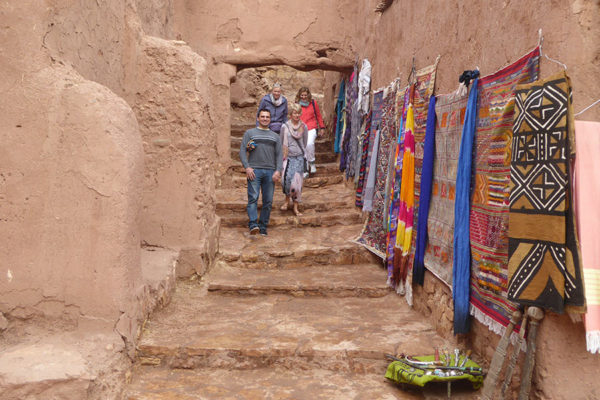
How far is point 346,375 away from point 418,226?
1.51 metres

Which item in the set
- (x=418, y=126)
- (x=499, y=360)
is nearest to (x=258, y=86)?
(x=418, y=126)

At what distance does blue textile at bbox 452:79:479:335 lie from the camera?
3.65 metres

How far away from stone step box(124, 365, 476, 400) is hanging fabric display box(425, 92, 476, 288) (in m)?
0.92

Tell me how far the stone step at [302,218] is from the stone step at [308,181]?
1661 millimetres

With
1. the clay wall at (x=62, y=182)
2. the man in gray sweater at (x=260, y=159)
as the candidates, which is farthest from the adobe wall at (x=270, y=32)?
the clay wall at (x=62, y=182)

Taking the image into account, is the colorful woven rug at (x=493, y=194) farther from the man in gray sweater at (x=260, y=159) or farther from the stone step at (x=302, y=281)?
the man in gray sweater at (x=260, y=159)

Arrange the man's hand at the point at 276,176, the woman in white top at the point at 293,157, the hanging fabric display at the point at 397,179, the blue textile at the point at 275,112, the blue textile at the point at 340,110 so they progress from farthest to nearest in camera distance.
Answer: the blue textile at the point at 340,110 → the blue textile at the point at 275,112 → the woman in white top at the point at 293,157 → the man's hand at the point at 276,176 → the hanging fabric display at the point at 397,179

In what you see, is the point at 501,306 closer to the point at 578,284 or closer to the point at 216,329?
the point at 578,284

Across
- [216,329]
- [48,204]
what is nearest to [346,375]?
[216,329]

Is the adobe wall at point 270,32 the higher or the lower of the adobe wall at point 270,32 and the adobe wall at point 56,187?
the higher

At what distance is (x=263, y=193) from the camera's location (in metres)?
7.16

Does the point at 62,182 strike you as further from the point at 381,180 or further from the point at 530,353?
the point at 381,180

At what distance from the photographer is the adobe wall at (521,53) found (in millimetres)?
2668

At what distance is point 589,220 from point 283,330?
8.54 ft
